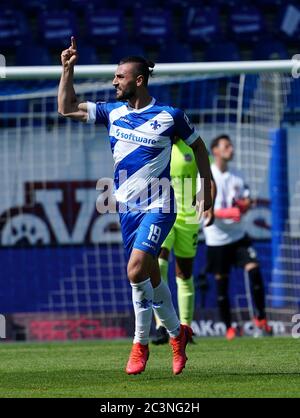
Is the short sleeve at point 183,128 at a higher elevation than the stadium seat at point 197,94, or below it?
below

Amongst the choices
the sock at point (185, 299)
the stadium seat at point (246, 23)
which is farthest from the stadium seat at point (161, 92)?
the stadium seat at point (246, 23)

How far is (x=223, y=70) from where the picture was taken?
12078 mm

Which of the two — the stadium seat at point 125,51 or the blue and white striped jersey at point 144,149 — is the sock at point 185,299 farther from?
the stadium seat at point 125,51

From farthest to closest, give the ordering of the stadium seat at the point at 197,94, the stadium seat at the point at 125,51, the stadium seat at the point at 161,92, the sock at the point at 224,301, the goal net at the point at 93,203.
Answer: the stadium seat at the point at 125,51 → the stadium seat at the point at 161,92 → the stadium seat at the point at 197,94 → the goal net at the point at 93,203 → the sock at the point at 224,301

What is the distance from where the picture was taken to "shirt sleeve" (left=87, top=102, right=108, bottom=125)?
8055 millimetres

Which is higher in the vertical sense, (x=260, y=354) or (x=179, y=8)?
(x=179, y=8)

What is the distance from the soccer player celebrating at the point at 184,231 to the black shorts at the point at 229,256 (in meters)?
1.54

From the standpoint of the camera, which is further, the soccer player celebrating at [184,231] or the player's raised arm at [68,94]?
the soccer player celebrating at [184,231]

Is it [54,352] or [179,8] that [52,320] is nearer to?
[54,352]

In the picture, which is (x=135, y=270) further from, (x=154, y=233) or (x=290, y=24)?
(x=290, y=24)

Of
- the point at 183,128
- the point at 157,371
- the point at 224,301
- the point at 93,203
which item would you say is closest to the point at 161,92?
the point at 93,203

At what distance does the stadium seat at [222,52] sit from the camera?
1908 centimetres
